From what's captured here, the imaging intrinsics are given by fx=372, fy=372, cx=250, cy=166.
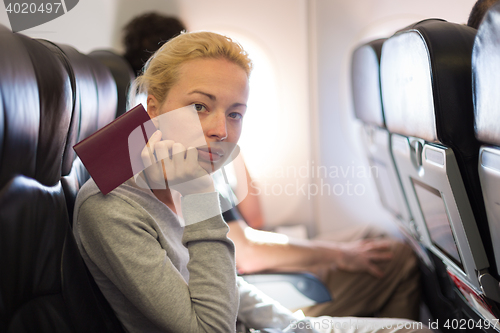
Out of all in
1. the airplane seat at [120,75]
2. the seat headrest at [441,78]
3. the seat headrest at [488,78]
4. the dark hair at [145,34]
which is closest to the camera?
the seat headrest at [488,78]

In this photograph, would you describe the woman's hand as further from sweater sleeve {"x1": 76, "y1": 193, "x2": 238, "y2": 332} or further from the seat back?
the seat back

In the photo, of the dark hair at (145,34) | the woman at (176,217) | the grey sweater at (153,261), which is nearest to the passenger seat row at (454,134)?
the woman at (176,217)

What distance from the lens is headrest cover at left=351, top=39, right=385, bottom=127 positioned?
124 centimetres

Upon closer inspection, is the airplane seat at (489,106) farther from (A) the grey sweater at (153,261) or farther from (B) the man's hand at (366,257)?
(B) the man's hand at (366,257)

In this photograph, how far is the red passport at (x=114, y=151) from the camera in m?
0.69

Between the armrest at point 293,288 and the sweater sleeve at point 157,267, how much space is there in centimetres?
64

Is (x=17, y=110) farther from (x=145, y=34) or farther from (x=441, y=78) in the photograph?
(x=145, y=34)

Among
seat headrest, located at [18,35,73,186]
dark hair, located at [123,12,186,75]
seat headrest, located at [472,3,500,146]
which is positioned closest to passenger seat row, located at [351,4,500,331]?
seat headrest, located at [472,3,500,146]

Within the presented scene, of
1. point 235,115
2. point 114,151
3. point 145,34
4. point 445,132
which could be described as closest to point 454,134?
point 445,132

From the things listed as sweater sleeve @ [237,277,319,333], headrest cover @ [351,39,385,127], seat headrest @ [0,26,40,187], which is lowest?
sweater sleeve @ [237,277,319,333]

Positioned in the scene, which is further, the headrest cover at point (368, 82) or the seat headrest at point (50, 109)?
the headrest cover at point (368, 82)

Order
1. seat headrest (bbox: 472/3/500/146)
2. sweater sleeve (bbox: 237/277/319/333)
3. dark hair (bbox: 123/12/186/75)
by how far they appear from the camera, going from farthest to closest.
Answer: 1. dark hair (bbox: 123/12/186/75)
2. sweater sleeve (bbox: 237/277/319/333)
3. seat headrest (bbox: 472/3/500/146)

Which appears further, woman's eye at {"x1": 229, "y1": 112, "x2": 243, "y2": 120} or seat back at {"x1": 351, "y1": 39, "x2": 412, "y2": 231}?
seat back at {"x1": 351, "y1": 39, "x2": 412, "y2": 231}

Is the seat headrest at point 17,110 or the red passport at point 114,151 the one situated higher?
the seat headrest at point 17,110
